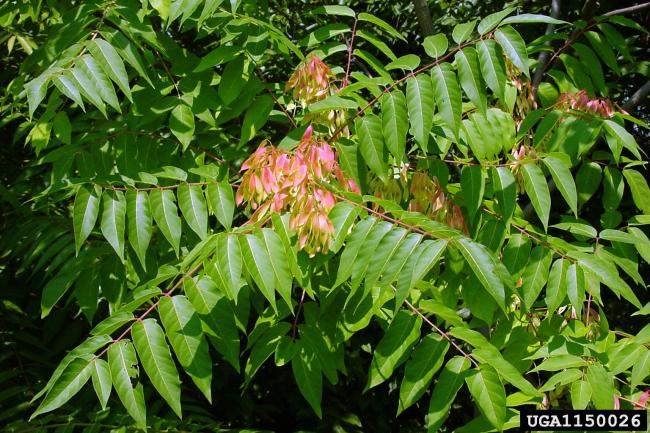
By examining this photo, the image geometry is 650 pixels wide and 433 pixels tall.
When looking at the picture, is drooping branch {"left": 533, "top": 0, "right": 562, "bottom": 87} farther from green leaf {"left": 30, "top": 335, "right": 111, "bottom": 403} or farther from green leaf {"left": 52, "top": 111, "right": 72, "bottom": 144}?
green leaf {"left": 30, "top": 335, "right": 111, "bottom": 403}

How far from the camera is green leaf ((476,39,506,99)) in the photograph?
68.6 inches

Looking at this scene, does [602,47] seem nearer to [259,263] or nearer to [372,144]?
[372,144]

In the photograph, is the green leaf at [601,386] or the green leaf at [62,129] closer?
the green leaf at [601,386]

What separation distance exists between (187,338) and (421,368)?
63 cm

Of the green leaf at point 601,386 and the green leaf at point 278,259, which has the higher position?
the green leaf at point 278,259

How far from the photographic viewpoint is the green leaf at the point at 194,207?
183 centimetres

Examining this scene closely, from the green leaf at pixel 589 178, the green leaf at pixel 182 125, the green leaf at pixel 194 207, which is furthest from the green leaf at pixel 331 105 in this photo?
the green leaf at pixel 589 178

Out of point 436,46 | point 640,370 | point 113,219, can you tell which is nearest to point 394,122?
point 436,46

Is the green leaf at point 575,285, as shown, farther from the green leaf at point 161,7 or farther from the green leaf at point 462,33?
the green leaf at point 161,7

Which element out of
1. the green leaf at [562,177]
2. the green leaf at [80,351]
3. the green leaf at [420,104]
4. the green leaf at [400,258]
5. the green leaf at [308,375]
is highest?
the green leaf at [420,104]

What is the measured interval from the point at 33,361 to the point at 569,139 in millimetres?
2693

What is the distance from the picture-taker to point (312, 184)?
1.62 meters

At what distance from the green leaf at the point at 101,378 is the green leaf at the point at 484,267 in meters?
0.92

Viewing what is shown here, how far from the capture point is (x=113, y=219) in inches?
69.6
